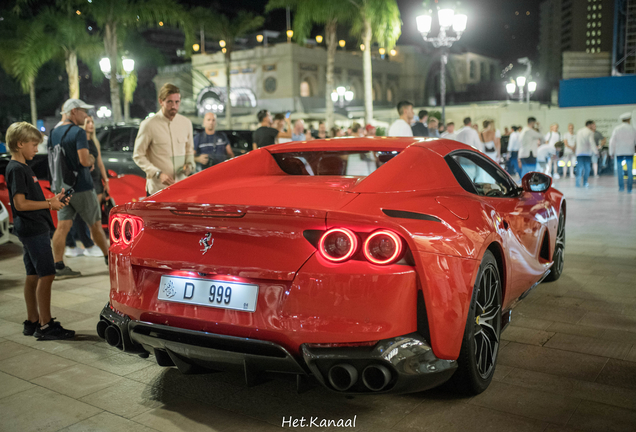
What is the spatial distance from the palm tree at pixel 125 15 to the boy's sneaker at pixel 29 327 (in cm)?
2296

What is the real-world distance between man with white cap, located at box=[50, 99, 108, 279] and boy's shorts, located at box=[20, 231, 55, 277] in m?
1.90

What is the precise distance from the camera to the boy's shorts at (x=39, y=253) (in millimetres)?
4324

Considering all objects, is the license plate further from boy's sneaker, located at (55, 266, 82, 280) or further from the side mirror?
boy's sneaker, located at (55, 266, 82, 280)

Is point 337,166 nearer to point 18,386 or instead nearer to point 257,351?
point 257,351

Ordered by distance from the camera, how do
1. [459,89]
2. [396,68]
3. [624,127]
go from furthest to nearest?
[459,89]
[396,68]
[624,127]

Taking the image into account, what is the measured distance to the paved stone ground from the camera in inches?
114

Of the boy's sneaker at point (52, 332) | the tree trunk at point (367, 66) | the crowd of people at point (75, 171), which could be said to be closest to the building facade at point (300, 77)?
the tree trunk at point (367, 66)

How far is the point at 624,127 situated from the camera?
14266 millimetres

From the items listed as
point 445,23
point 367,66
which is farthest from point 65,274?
point 367,66

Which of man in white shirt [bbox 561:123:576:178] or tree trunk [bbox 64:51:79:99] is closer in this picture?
man in white shirt [bbox 561:123:576:178]

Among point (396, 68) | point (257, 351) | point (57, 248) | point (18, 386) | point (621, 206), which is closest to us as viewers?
point (257, 351)

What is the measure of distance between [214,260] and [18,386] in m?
1.73

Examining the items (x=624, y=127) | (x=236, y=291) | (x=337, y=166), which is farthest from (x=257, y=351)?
(x=624, y=127)

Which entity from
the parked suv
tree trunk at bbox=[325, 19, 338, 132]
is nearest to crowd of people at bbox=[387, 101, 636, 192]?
the parked suv
